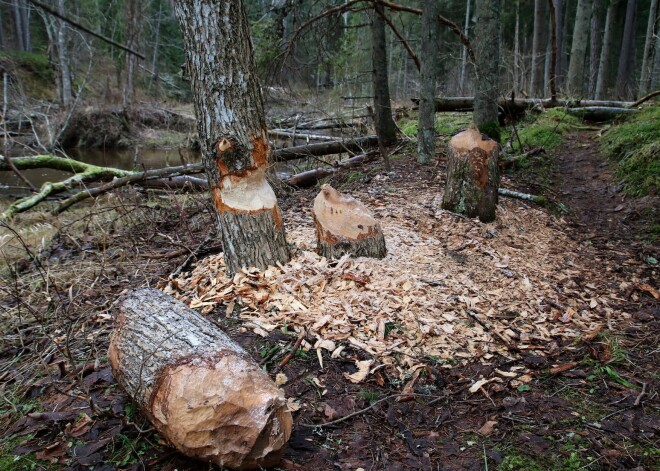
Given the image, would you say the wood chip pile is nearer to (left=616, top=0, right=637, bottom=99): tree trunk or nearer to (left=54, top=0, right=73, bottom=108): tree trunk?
(left=54, top=0, right=73, bottom=108): tree trunk

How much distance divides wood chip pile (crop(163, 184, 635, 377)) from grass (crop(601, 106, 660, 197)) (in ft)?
6.79

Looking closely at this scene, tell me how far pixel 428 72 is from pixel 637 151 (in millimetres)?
3308

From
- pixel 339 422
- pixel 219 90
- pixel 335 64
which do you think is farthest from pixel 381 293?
pixel 335 64

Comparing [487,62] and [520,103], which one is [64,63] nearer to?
[487,62]

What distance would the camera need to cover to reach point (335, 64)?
762 cm

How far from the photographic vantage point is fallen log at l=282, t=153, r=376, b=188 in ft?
22.4

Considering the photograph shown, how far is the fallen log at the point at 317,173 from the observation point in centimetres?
683

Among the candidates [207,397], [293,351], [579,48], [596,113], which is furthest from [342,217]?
[579,48]

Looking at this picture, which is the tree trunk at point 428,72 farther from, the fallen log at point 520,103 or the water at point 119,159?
the water at point 119,159

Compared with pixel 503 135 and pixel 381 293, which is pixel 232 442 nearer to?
pixel 381 293

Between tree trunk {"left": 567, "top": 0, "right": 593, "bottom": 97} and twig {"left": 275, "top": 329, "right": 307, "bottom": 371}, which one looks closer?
twig {"left": 275, "top": 329, "right": 307, "bottom": 371}

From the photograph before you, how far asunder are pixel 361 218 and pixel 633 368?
89.4 inches

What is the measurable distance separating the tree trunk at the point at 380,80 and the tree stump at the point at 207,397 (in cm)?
595

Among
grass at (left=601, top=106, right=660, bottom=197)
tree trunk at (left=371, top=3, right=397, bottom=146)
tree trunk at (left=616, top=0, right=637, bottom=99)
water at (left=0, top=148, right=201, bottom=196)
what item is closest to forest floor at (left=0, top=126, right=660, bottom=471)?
grass at (left=601, top=106, right=660, bottom=197)
